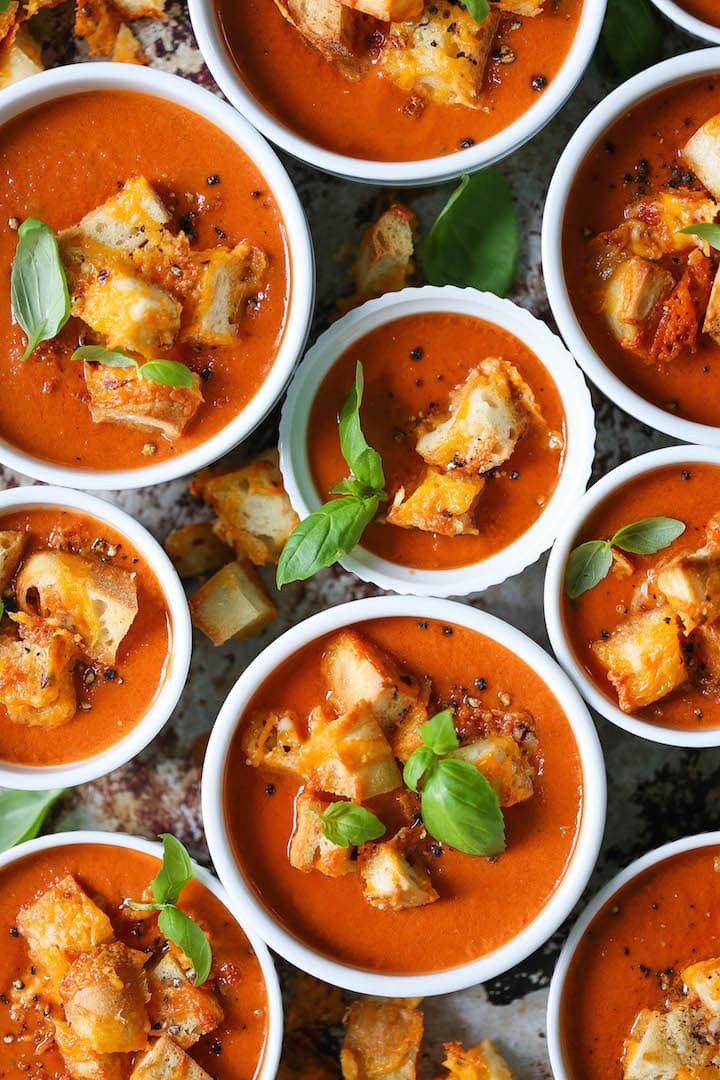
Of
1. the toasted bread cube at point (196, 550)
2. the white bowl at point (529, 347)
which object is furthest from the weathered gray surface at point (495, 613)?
the white bowl at point (529, 347)

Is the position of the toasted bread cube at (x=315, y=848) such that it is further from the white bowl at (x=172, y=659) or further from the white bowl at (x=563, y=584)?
the white bowl at (x=563, y=584)

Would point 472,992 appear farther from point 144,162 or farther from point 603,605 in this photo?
point 144,162

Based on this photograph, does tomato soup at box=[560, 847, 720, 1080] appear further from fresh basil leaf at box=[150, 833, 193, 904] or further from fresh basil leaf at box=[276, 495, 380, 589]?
fresh basil leaf at box=[276, 495, 380, 589]

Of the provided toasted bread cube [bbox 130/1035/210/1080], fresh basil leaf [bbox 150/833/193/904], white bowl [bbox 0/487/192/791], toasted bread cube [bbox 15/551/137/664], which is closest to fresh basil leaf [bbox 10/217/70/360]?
white bowl [bbox 0/487/192/791]

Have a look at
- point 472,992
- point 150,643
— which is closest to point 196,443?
point 150,643

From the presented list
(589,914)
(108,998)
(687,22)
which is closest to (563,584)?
(589,914)

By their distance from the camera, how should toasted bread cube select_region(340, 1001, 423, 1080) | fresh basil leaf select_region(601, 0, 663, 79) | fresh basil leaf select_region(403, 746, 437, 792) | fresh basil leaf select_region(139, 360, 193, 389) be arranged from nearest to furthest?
fresh basil leaf select_region(139, 360, 193, 389) → fresh basil leaf select_region(403, 746, 437, 792) → fresh basil leaf select_region(601, 0, 663, 79) → toasted bread cube select_region(340, 1001, 423, 1080)

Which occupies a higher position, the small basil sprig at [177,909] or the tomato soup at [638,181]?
the tomato soup at [638,181]
